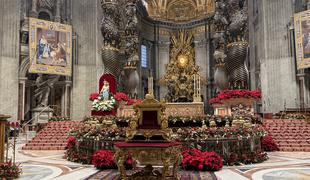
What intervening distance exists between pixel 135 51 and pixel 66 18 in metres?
10.3

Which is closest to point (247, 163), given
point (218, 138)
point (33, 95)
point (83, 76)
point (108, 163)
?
point (218, 138)

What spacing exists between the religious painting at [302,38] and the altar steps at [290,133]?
526cm

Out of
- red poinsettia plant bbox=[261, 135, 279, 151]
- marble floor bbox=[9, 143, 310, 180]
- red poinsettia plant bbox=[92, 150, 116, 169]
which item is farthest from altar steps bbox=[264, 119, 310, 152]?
red poinsettia plant bbox=[92, 150, 116, 169]

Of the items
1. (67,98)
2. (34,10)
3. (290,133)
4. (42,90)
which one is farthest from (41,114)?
(290,133)

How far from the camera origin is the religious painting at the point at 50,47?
1886 centimetres

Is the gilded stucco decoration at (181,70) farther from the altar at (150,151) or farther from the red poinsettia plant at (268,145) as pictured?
the altar at (150,151)

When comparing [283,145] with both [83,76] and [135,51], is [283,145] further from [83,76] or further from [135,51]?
[83,76]

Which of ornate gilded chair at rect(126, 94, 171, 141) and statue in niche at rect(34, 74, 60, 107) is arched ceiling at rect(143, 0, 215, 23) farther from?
ornate gilded chair at rect(126, 94, 171, 141)

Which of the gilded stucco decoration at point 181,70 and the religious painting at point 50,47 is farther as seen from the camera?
the gilded stucco decoration at point 181,70

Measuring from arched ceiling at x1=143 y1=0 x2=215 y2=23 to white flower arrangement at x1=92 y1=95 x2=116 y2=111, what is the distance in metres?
20.4

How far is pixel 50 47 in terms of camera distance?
1950cm

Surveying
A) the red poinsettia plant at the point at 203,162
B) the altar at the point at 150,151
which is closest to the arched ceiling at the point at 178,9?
the red poinsettia plant at the point at 203,162

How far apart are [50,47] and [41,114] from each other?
15.2ft

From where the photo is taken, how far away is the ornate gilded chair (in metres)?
5.01
